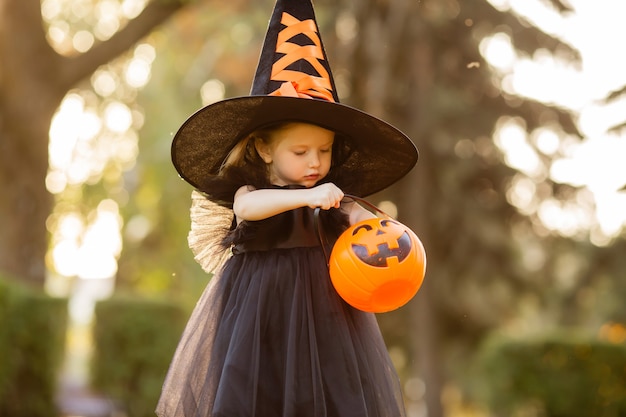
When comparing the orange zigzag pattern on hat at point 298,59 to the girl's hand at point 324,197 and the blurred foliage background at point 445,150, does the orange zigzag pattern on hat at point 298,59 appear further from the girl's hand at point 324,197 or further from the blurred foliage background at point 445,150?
the blurred foliage background at point 445,150

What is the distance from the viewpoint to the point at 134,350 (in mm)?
10562

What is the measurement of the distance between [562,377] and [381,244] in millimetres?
7705

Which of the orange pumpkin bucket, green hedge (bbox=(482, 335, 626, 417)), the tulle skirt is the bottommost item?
green hedge (bbox=(482, 335, 626, 417))

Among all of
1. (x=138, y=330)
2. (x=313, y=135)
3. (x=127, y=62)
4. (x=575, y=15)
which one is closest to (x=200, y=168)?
(x=313, y=135)

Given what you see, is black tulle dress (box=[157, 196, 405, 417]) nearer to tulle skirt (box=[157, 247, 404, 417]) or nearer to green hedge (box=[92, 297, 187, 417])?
tulle skirt (box=[157, 247, 404, 417])

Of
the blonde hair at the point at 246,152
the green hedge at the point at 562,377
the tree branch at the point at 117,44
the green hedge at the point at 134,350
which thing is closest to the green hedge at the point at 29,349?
the green hedge at the point at 134,350

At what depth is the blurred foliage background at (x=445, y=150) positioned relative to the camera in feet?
37.1

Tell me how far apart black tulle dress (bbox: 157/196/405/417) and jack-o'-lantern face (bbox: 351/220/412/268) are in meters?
0.29

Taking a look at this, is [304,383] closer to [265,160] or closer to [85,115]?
[265,160]

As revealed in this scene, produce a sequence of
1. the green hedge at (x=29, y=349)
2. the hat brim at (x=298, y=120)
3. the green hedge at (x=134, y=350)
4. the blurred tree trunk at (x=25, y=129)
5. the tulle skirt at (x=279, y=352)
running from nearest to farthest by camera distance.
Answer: the tulle skirt at (x=279, y=352)
the hat brim at (x=298, y=120)
the green hedge at (x=29, y=349)
the green hedge at (x=134, y=350)
the blurred tree trunk at (x=25, y=129)

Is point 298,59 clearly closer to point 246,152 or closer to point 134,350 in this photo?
point 246,152

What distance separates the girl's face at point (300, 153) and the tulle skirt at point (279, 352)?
1.10 feet

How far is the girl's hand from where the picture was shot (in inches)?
146

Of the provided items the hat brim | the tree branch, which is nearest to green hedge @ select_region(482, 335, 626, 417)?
the tree branch
